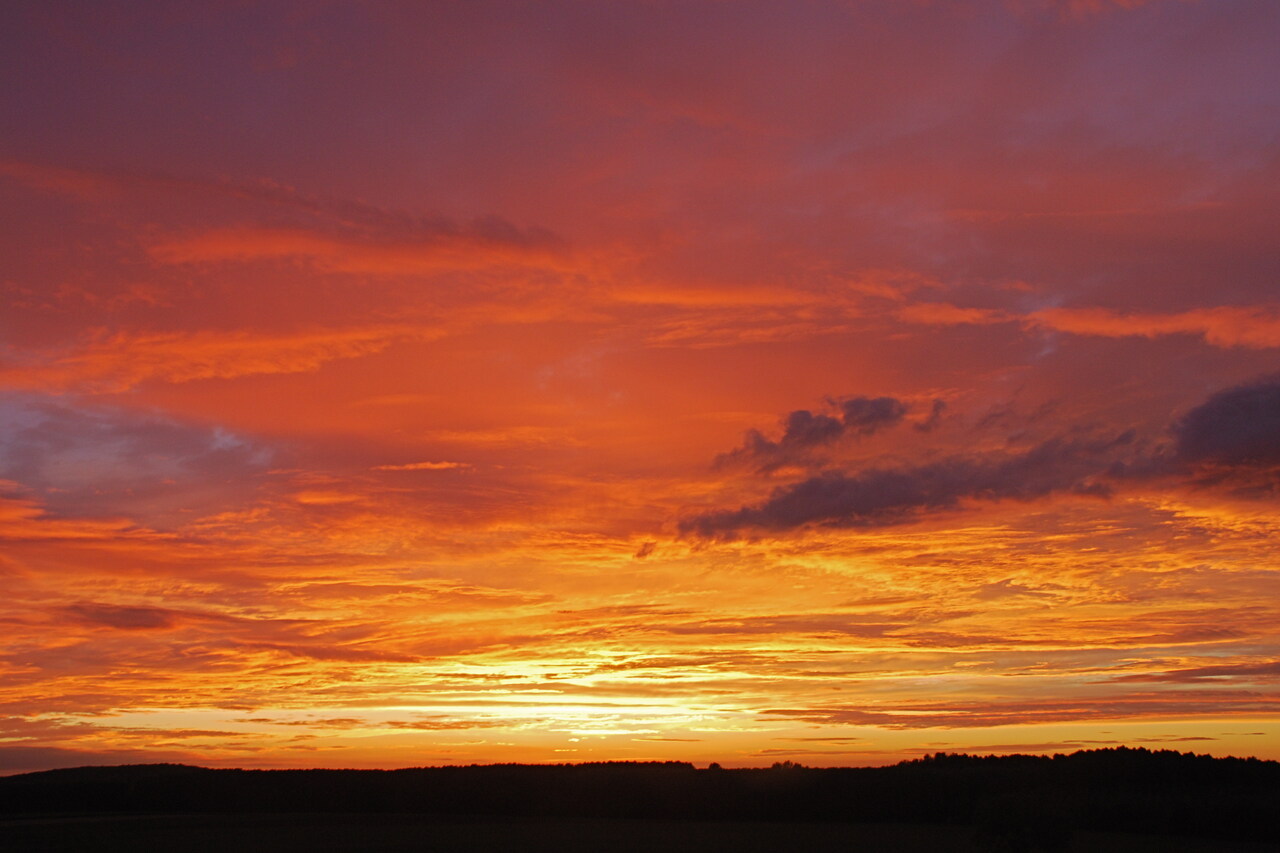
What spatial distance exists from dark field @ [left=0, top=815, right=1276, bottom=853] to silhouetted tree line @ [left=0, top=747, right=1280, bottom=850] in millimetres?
7827

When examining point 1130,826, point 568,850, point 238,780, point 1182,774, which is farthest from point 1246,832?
point 238,780

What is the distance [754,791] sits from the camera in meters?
105

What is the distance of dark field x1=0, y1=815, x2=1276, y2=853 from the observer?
64.9 m

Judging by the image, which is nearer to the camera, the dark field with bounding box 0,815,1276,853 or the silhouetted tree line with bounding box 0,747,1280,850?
the dark field with bounding box 0,815,1276,853

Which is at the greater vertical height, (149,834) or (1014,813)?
(1014,813)

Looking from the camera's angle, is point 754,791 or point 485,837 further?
point 754,791

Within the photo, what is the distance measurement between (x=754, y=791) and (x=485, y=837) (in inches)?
1589

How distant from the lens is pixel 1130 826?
84500 millimetres

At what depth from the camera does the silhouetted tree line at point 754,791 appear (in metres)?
90.8

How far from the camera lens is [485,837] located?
72.3 metres

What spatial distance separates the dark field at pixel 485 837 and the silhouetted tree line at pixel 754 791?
783cm

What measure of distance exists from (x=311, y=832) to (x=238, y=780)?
162 ft

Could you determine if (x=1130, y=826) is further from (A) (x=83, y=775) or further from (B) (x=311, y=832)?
(A) (x=83, y=775)

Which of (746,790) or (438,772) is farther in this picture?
(438,772)
